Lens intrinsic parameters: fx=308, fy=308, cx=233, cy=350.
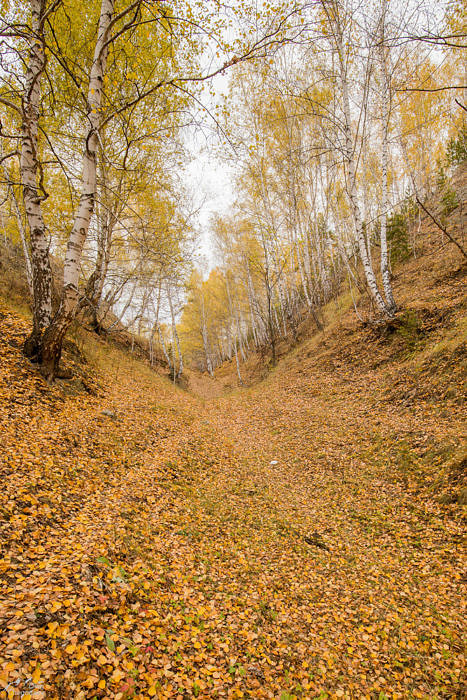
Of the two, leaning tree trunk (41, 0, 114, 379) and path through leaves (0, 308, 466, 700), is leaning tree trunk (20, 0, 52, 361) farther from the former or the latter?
path through leaves (0, 308, 466, 700)

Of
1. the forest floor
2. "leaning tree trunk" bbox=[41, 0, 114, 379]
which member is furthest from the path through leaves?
"leaning tree trunk" bbox=[41, 0, 114, 379]

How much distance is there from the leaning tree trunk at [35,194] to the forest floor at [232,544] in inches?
Result: 33.1

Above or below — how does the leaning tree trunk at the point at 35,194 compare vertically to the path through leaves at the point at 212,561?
above

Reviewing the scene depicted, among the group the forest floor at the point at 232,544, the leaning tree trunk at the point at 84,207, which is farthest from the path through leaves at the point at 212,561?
the leaning tree trunk at the point at 84,207

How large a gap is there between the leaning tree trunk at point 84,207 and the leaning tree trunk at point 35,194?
259 millimetres

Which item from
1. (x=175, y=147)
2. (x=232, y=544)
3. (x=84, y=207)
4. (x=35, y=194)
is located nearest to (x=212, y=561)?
(x=232, y=544)

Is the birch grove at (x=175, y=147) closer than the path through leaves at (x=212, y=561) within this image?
No

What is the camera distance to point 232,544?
14.7ft

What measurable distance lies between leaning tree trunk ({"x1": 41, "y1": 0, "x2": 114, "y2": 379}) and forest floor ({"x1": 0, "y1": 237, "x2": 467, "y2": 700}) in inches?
30.1

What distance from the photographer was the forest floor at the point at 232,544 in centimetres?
251

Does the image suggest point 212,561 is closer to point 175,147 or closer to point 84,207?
point 84,207

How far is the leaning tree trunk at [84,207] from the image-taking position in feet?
19.0

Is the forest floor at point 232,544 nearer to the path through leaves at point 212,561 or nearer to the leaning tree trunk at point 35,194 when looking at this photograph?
the path through leaves at point 212,561

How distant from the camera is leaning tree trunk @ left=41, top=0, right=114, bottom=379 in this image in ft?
19.0
